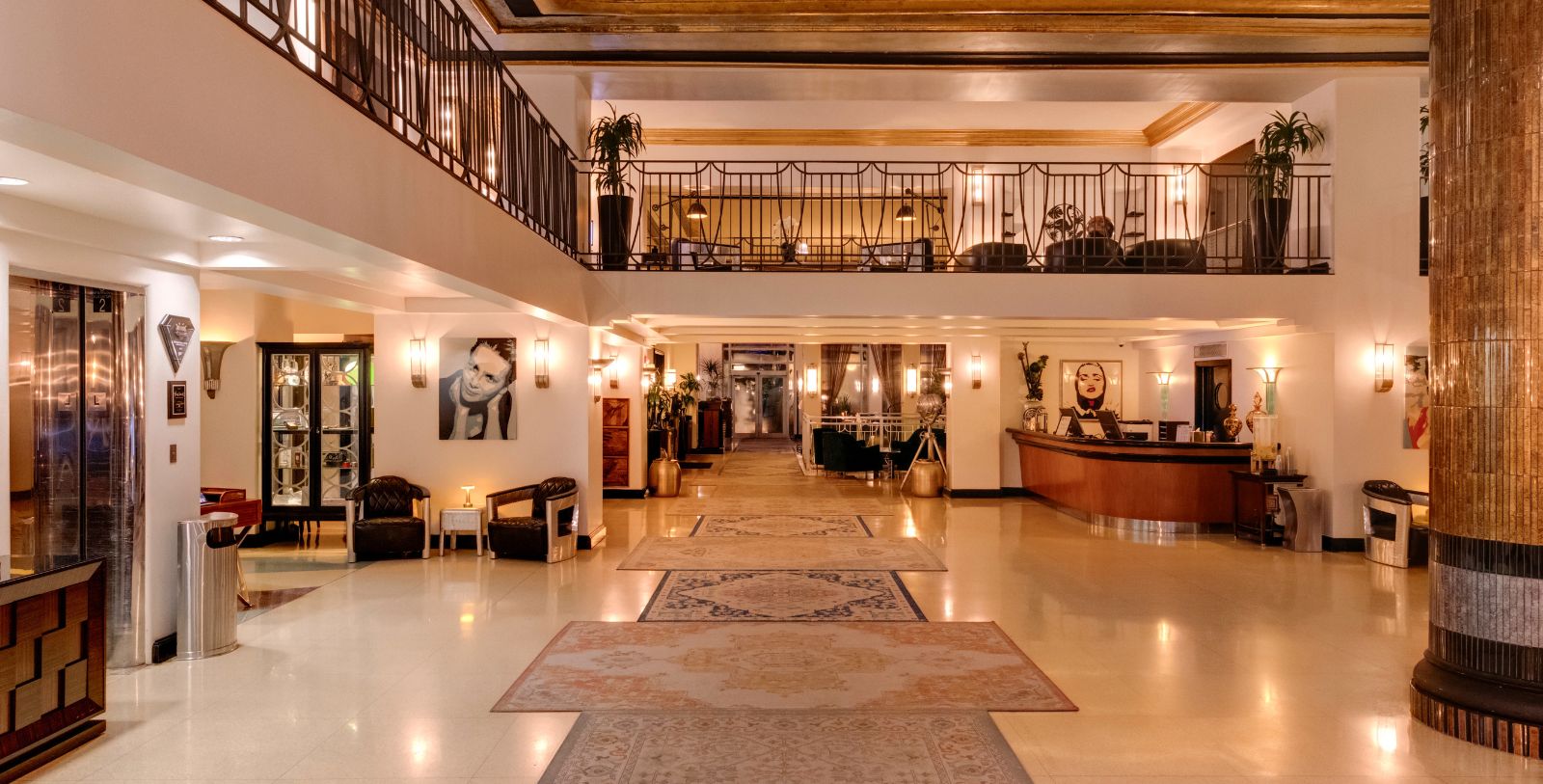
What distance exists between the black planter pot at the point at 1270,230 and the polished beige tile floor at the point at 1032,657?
10.1 ft

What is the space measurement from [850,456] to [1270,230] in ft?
25.2

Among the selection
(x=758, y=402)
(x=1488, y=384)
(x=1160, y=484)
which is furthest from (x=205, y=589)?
(x=758, y=402)

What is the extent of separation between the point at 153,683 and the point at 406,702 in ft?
5.28

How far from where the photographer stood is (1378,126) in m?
9.55

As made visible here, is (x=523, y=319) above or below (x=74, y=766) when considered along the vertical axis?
above

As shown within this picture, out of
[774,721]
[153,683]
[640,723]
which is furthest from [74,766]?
[774,721]

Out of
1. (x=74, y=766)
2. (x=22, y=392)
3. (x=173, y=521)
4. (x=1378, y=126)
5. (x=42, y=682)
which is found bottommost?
(x=74, y=766)

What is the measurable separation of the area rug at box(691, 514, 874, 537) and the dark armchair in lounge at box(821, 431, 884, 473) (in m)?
3.72

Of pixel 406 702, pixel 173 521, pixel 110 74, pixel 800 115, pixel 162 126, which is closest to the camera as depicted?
pixel 110 74

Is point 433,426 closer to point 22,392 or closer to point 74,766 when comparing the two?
point 22,392

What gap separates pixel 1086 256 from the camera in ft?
31.4

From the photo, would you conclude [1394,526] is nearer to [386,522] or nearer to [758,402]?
[386,522]

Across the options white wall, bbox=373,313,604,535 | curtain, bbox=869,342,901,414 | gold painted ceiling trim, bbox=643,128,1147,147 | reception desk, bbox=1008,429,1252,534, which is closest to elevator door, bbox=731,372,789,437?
curtain, bbox=869,342,901,414

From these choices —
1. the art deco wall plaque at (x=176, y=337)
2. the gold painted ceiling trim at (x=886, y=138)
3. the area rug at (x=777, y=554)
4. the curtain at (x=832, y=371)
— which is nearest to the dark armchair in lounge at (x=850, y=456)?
the gold painted ceiling trim at (x=886, y=138)
